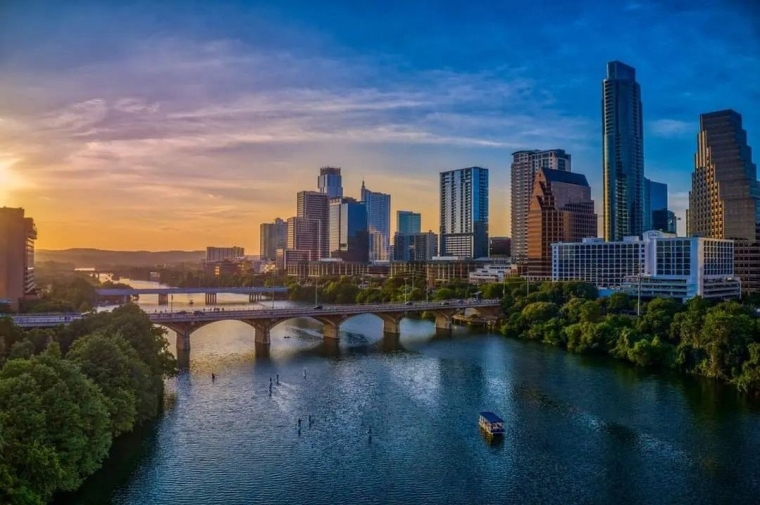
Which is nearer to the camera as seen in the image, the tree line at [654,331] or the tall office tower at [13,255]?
the tree line at [654,331]

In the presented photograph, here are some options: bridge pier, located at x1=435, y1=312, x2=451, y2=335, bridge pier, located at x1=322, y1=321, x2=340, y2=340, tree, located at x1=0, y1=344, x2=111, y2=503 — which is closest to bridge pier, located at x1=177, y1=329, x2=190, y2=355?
bridge pier, located at x1=322, y1=321, x2=340, y2=340

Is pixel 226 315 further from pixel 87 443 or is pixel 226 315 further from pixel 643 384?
pixel 643 384

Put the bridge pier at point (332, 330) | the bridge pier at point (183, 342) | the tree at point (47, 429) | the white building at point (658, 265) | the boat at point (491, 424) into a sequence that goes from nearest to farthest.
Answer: the tree at point (47, 429), the boat at point (491, 424), the bridge pier at point (183, 342), the bridge pier at point (332, 330), the white building at point (658, 265)

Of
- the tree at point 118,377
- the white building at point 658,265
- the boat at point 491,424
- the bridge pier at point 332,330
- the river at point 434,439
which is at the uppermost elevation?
the white building at point 658,265

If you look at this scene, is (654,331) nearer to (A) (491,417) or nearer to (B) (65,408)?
(A) (491,417)

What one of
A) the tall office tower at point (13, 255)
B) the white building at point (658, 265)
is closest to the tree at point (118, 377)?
the tall office tower at point (13, 255)

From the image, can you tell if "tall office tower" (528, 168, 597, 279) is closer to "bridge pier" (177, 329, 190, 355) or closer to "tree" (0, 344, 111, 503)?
"bridge pier" (177, 329, 190, 355)

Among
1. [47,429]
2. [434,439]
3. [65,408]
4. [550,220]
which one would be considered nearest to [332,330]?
[434,439]

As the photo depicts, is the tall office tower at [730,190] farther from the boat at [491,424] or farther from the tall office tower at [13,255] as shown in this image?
the tall office tower at [13,255]
